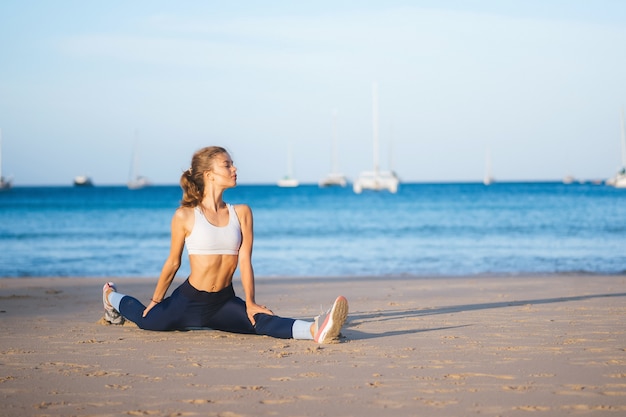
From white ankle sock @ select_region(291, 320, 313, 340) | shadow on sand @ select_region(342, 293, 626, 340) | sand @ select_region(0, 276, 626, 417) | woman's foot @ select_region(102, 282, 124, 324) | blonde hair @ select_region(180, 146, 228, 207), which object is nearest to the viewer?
sand @ select_region(0, 276, 626, 417)

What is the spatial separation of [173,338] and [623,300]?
5733 millimetres

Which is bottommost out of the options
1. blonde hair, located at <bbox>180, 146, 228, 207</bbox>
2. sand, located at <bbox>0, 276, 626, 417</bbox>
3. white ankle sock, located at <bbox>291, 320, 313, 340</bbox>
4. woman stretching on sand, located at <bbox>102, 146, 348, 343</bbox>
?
sand, located at <bbox>0, 276, 626, 417</bbox>

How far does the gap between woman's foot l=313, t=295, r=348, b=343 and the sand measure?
0.09 meters

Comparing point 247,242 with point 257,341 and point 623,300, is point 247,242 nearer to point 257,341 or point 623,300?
point 257,341

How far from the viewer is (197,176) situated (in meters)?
6.57

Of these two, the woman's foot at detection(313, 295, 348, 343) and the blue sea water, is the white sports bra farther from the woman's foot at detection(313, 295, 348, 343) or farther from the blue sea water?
the blue sea water

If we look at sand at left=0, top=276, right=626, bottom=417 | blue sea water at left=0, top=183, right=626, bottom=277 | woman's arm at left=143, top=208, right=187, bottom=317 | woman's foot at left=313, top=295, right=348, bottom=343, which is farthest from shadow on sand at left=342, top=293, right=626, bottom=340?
blue sea water at left=0, top=183, right=626, bottom=277

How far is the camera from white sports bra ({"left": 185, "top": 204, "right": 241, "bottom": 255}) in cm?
634

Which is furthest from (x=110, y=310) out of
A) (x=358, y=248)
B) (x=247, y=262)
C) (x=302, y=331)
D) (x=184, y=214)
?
(x=358, y=248)

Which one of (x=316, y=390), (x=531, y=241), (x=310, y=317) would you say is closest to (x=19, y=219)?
(x=531, y=241)

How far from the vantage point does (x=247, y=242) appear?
646 centimetres

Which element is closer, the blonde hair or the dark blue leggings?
the dark blue leggings

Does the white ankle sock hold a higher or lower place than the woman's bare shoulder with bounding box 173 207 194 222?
lower

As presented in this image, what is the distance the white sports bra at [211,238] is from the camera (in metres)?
6.34
